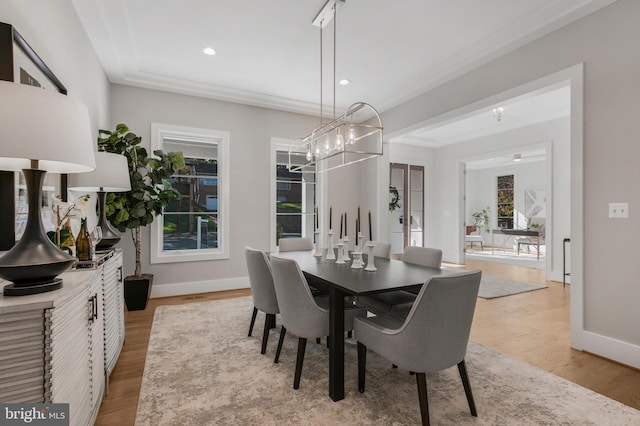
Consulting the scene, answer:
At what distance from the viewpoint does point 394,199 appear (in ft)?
23.8

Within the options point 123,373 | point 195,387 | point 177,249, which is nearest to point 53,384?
point 195,387

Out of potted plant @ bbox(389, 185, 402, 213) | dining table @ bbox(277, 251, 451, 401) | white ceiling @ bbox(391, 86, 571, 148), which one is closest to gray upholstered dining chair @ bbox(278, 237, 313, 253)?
dining table @ bbox(277, 251, 451, 401)

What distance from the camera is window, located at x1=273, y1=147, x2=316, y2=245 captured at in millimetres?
5305

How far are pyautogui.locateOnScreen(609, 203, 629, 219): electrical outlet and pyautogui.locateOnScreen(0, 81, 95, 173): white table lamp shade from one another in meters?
3.47

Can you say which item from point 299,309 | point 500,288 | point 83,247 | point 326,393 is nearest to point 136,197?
point 83,247

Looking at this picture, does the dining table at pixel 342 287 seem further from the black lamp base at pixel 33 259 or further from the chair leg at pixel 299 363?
the black lamp base at pixel 33 259

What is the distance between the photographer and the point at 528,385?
2.16 metres

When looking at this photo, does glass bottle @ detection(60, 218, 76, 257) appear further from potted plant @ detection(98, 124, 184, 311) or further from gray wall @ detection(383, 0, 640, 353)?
gray wall @ detection(383, 0, 640, 353)

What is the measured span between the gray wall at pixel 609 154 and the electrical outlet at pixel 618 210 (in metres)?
0.03

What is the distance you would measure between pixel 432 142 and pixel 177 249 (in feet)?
19.1

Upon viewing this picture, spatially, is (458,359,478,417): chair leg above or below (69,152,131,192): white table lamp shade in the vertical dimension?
below

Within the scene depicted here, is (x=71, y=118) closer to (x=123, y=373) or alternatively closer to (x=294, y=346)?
(x=123, y=373)

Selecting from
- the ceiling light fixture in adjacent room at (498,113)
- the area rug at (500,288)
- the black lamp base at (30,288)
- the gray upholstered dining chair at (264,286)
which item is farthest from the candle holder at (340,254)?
the ceiling light fixture in adjacent room at (498,113)

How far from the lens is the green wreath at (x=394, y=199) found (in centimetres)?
720
